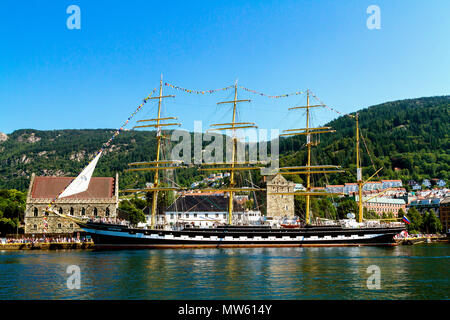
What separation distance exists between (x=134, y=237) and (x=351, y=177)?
A: 144938mm

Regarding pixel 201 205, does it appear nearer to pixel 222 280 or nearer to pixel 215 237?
pixel 215 237

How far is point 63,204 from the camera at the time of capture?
6303 centimetres

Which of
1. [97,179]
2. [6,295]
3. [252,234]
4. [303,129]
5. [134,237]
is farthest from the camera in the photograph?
[97,179]

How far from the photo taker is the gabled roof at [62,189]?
6400 cm

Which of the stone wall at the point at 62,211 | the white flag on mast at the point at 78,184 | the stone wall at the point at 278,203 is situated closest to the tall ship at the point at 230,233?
the white flag on mast at the point at 78,184

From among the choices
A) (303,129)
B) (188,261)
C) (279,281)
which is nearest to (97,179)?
(303,129)

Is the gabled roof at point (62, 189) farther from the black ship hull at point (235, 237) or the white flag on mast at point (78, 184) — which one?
the white flag on mast at point (78, 184)

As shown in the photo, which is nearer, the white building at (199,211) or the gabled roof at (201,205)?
the white building at (199,211)

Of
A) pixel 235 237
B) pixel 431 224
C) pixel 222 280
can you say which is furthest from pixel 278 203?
pixel 222 280

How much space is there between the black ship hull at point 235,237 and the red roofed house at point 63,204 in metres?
15.3

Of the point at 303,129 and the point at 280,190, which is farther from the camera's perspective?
the point at 280,190

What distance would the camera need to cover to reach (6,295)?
19422 millimetres

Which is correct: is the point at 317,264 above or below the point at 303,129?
below
